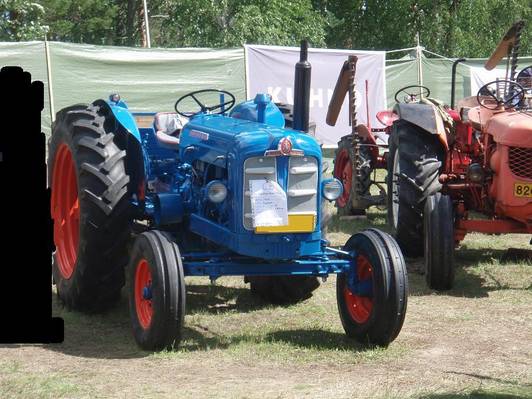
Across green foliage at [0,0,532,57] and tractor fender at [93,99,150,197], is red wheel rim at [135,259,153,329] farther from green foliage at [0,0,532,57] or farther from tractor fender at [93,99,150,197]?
green foliage at [0,0,532,57]

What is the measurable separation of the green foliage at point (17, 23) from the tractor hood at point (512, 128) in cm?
1574

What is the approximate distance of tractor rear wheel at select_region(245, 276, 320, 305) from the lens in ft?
22.2

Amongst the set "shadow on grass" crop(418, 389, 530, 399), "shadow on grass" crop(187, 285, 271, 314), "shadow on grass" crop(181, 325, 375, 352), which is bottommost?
"shadow on grass" crop(187, 285, 271, 314)

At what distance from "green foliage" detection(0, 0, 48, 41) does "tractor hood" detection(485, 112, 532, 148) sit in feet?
51.6

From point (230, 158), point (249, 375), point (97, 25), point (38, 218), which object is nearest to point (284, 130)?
point (230, 158)

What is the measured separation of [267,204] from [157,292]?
32.6 inches

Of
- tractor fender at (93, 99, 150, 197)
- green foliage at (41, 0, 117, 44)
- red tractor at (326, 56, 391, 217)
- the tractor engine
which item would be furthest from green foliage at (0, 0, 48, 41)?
the tractor engine

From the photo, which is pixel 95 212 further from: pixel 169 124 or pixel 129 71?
pixel 129 71

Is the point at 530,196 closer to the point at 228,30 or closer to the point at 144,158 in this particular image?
the point at 144,158

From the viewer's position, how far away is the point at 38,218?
11.0ft

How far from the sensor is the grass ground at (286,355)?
4.86 meters

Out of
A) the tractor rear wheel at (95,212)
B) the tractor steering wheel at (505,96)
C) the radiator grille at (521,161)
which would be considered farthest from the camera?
the tractor steering wheel at (505,96)

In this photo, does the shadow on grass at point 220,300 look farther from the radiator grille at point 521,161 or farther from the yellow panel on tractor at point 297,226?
Result: the radiator grille at point 521,161

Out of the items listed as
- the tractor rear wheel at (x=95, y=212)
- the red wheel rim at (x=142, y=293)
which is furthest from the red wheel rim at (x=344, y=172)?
the red wheel rim at (x=142, y=293)
